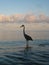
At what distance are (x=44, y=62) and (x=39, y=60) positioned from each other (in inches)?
32.0

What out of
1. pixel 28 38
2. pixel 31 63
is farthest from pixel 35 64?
pixel 28 38

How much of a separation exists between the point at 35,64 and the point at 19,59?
1.91 meters

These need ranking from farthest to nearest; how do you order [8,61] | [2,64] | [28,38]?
[28,38] < [8,61] < [2,64]

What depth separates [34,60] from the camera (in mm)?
15828

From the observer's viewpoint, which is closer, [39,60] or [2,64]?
[2,64]

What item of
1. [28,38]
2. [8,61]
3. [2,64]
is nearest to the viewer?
[2,64]

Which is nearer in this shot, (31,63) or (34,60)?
(31,63)

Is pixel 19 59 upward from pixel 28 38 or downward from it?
downward

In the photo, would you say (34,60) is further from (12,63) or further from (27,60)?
(12,63)

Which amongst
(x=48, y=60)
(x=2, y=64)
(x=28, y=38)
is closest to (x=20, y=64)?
(x=2, y=64)

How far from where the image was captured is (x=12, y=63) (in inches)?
575

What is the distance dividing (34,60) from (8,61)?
2.16m

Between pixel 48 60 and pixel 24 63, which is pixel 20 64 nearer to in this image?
pixel 24 63

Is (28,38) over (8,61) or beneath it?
over
